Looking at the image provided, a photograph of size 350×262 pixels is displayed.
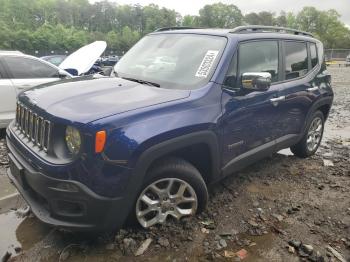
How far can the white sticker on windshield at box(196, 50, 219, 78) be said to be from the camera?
3.62 metres

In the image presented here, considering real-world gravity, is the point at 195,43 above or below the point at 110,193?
above

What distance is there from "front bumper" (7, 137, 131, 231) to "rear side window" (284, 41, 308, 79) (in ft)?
9.61

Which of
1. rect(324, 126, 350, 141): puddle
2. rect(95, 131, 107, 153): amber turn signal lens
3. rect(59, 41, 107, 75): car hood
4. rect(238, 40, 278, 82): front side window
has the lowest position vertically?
rect(324, 126, 350, 141): puddle

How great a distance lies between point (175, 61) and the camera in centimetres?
389

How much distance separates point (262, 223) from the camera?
374 centimetres

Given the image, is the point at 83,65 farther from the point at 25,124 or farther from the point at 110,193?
the point at 110,193

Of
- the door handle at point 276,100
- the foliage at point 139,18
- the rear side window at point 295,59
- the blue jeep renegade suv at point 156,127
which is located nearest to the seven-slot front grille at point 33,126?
the blue jeep renegade suv at point 156,127

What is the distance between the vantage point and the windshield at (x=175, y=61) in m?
3.63

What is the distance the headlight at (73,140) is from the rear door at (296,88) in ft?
8.57

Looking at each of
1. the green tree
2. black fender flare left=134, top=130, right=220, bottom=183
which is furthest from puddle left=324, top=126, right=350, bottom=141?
the green tree

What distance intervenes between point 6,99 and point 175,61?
374 centimetres

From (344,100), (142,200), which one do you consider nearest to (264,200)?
(142,200)

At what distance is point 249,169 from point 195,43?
6.73ft

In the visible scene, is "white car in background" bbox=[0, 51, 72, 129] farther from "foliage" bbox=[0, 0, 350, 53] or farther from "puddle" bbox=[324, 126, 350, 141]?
"foliage" bbox=[0, 0, 350, 53]
